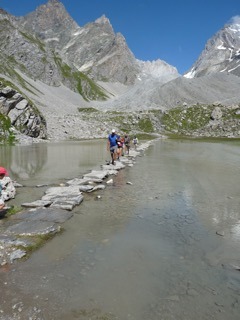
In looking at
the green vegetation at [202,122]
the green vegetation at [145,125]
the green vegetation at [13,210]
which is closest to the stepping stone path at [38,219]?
the green vegetation at [13,210]

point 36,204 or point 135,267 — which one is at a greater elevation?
point 36,204

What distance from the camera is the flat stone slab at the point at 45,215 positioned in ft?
40.8

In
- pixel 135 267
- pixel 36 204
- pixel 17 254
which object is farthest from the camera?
pixel 36 204

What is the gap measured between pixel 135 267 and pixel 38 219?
5146mm

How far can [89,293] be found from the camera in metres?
7.31

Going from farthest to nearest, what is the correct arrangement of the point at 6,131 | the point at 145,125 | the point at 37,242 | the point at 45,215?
the point at 145,125, the point at 6,131, the point at 45,215, the point at 37,242

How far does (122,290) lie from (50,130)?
8799 centimetres

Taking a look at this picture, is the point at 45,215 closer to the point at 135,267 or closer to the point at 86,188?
the point at 86,188

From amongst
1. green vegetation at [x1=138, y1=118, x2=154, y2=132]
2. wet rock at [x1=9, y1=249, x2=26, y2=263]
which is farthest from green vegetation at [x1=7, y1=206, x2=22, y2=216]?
green vegetation at [x1=138, y1=118, x2=154, y2=132]

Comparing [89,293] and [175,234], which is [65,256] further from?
[175,234]

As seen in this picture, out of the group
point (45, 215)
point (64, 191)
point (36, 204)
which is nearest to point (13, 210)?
point (36, 204)

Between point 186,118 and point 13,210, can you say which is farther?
point 186,118

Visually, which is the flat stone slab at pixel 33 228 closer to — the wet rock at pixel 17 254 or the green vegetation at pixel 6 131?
the wet rock at pixel 17 254

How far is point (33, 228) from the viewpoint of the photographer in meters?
11.3
